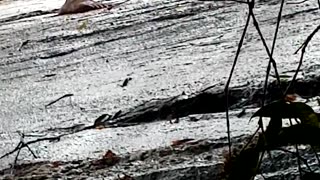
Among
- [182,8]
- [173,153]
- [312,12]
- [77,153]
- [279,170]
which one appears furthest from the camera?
[182,8]

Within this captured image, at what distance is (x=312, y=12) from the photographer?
8.39 ft

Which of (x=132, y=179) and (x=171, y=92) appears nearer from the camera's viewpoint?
(x=132, y=179)

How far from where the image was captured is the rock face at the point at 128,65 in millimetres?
1824

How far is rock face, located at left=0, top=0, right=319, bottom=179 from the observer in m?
1.82

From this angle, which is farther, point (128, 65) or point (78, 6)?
point (78, 6)

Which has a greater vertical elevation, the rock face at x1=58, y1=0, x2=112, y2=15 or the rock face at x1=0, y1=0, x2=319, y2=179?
the rock face at x1=0, y1=0, x2=319, y2=179

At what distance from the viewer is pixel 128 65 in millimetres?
2480

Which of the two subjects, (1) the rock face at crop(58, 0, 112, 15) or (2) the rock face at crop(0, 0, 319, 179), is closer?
(2) the rock face at crop(0, 0, 319, 179)

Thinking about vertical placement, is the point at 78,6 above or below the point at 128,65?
below

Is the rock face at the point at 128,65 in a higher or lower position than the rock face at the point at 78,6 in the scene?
higher

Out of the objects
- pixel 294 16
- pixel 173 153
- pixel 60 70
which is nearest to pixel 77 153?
pixel 173 153

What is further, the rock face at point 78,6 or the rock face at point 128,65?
the rock face at point 78,6

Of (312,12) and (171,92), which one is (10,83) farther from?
(312,12)

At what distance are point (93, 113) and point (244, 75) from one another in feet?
1.33
